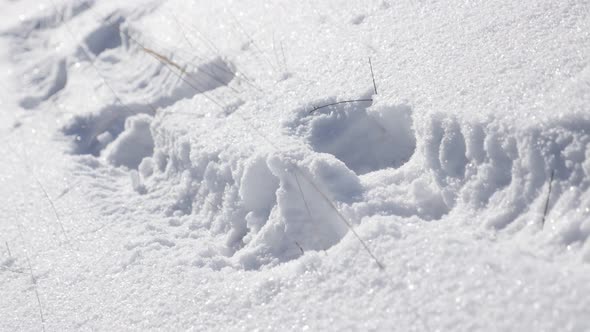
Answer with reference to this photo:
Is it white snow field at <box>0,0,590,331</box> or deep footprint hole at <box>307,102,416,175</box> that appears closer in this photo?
white snow field at <box>0,0,590,331</box>

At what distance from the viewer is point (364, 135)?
7.38 feet

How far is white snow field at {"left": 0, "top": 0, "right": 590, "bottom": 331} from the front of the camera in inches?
60.6

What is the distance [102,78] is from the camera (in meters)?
3.58

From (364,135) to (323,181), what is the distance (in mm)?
349

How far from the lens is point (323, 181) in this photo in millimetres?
1985

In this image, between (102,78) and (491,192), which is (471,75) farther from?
(102,78)

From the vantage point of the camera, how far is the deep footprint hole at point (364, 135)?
212cm

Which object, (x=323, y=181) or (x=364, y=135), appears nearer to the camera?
(x=323, y=181)

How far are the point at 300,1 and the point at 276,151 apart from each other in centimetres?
140

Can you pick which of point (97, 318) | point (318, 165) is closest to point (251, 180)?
point (318, 165)

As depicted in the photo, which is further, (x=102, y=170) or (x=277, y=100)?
(x=102, y=170)

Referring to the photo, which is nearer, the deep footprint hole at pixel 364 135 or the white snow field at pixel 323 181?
the white snow field at pixel 323 181

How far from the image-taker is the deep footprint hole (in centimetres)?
212

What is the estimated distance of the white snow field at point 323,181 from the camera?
1.54 metres
